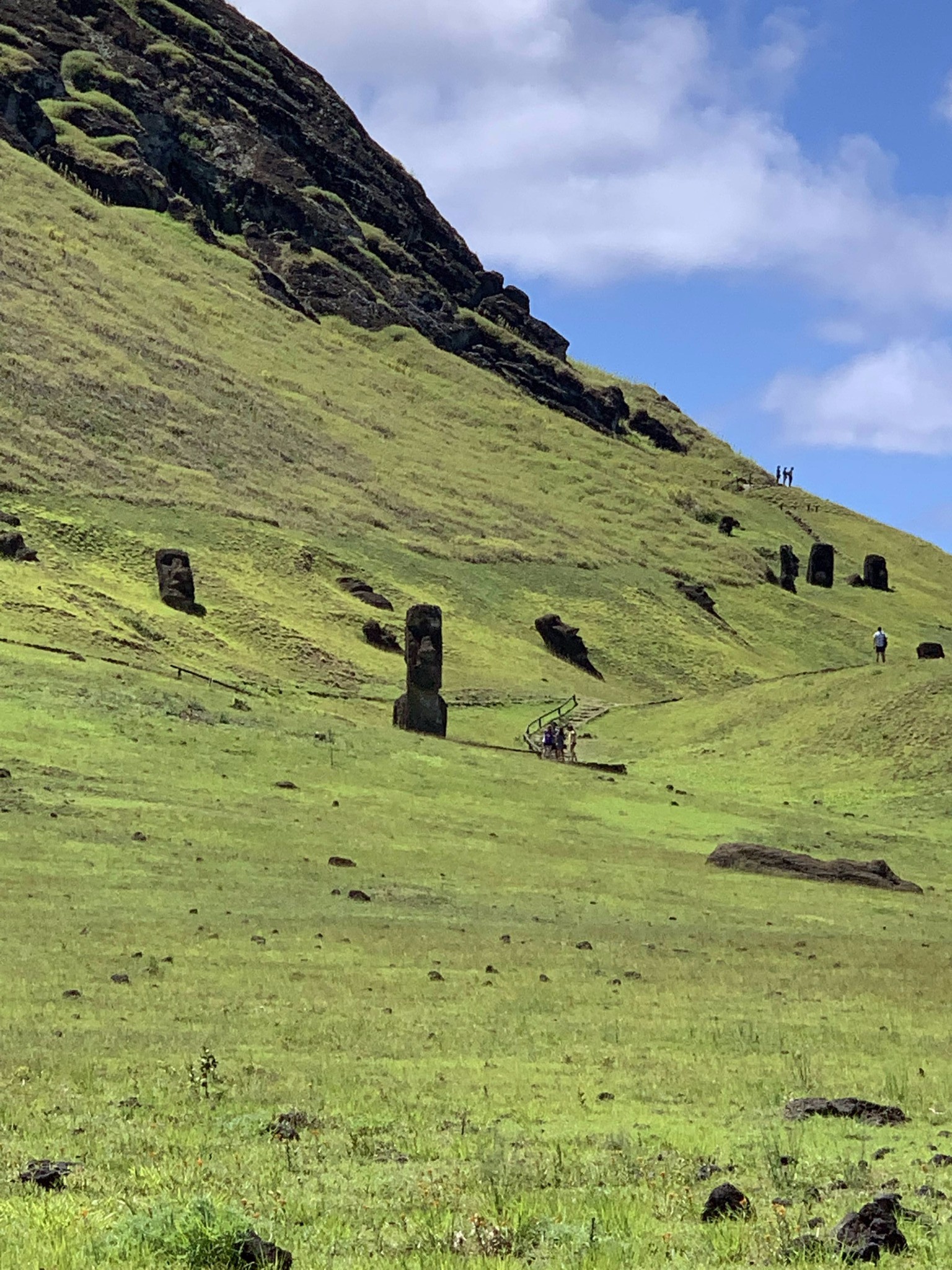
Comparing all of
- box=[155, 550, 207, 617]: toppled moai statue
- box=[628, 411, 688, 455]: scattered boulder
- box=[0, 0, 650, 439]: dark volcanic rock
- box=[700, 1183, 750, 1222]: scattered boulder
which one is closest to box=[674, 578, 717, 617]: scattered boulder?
box=[155, 550, 207, 617]: toppled moai statue

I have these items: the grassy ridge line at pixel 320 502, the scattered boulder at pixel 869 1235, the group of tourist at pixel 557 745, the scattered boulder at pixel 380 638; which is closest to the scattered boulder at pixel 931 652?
the group of tourist at pixel 557 745

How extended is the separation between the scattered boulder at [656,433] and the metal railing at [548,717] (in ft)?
386

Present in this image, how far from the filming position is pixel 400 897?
88.0 feet

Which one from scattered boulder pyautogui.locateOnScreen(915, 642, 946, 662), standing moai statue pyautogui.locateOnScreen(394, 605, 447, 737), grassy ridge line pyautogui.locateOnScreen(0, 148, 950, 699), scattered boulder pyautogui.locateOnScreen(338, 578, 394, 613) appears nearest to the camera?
standing moai statue pyautogui.locateOnScreen(394, 605, 447, 737)

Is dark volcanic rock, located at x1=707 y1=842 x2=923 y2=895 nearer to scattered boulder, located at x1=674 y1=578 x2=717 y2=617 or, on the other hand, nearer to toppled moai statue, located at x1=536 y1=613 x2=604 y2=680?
toppled moai statue, located at x1=536 y1=613 x2=604 y2=680

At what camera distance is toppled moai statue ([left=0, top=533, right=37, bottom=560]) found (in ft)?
213

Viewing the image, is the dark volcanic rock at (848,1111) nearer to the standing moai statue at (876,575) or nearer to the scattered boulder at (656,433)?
the standing moai statue at (876,575)

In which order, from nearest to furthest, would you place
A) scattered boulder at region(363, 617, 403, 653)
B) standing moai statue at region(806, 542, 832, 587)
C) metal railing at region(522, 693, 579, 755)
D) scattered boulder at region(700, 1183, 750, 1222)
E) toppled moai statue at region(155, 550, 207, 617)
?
1. scattered boulder at region(700, 1183, 750, 1222)
2. metal railing at region(522, 693, 579, 755)
3. toppled moai statue at region(155, 550, 207, 617)
4. scattered boulder at region(363, 617, 403, 653)
5. standing moai statue at region(806, 542, 832, 587)

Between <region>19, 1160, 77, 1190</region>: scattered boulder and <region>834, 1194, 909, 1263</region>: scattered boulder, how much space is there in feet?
14.1

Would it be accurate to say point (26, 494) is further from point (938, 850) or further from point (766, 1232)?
point (766, 1232)

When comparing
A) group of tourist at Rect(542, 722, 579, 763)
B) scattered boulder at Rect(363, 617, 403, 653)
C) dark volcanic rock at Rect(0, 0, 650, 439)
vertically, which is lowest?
group of tourist at Rect(542, 722, 579, 763)

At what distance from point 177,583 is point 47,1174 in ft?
199

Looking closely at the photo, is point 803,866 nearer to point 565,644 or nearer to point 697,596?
point 565,644

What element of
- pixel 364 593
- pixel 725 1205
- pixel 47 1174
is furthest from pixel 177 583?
pixel 725 1205
